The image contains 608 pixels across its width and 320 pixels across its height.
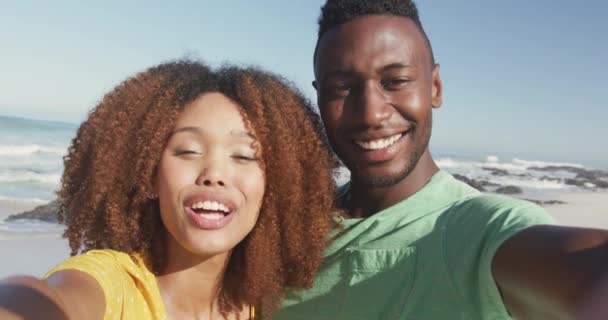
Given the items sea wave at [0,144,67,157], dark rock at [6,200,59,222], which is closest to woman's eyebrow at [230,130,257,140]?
dark rock at [6,200,59,222]

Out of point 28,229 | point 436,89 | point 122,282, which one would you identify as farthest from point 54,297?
point 28,229

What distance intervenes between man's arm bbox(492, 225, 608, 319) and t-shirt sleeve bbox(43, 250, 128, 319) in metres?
1.35

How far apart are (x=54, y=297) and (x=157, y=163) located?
868 mm

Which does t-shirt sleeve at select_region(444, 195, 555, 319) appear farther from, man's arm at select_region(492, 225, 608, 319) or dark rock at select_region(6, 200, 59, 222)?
dark rock at select_region(6, 200, 59, 222)

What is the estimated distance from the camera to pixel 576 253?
60.0 inches

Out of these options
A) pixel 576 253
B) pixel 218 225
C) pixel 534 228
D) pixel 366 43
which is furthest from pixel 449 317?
pixel 366 43

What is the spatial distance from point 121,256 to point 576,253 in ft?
5.77

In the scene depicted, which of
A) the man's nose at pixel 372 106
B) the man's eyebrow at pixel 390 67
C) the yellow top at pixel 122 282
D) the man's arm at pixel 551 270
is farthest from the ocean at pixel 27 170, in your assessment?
the man's arm at pixel 551 270

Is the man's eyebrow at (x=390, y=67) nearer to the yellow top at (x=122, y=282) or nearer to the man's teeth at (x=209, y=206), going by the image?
the man's teeth at (x=209, y=206)

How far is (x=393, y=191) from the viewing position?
2688mm

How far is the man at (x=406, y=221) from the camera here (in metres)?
1.74

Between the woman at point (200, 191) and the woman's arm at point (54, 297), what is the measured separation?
0.58 feet

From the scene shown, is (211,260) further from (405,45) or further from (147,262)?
(405,45)

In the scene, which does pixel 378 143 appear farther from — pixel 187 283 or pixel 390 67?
pixel 187 283
